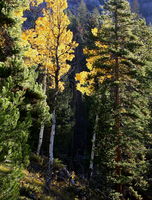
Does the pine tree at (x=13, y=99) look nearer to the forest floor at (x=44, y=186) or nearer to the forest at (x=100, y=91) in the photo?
the forest at (x=100, y=91)

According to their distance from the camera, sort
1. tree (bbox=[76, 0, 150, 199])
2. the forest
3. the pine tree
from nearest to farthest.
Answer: the pine tree → the forest → tree (bbox=[76, 0, 150, 199])

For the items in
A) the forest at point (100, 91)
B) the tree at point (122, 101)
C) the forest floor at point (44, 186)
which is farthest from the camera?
the tree at point (122, 101)

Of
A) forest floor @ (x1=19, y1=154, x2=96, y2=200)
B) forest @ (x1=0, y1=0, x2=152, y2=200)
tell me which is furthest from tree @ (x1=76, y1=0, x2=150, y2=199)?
forest floor @ (x1=19, y1=154, x2=96, y2=200)

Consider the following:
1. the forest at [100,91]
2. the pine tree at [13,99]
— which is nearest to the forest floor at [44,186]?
the forest at [100,91]

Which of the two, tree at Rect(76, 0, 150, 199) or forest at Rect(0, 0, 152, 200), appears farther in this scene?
tree at Rect(76, 0, 150, 199)

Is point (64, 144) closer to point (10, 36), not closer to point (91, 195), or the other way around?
point (91, 195)

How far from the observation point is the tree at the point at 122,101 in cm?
1374

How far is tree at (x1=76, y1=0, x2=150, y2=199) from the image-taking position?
13.7 meters

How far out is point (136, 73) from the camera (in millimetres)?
14820

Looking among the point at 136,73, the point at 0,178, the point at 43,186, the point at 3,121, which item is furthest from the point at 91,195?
the point at 3,121

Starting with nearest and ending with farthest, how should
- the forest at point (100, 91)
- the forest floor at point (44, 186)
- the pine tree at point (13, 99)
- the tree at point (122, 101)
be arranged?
the pine tree at point (13, 99)
the forest at point (100, 91)
the forest floor at point (44, 186)
the tree at point (122, 101)

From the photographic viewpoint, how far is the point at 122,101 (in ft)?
50.0

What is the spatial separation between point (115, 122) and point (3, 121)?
28.4 feet

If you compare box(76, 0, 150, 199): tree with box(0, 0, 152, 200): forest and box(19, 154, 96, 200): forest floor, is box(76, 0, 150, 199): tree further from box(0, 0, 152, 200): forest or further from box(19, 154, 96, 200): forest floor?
box(19, 154, 96, 200): forest floor
